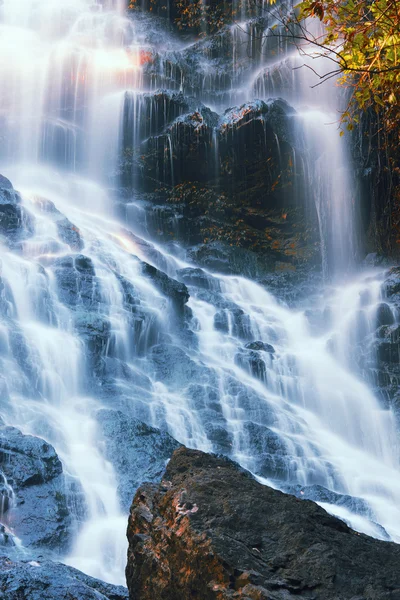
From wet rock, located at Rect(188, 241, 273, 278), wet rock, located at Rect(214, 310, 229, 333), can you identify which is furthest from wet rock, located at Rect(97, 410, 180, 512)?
wet rock, located at Rect(188, 241, 273, 278)

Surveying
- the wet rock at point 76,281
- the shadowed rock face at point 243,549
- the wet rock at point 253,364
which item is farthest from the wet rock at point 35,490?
the wet rock at point 253,364

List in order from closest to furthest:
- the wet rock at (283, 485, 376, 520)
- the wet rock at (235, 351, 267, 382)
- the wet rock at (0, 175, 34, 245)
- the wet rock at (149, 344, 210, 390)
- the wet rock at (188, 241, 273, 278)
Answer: the wet rock at (283, 485, 376, 520), the wet rock at (149, 344, 210, 390), the wet rock at (235, 351, 267, 382), the wet rock at (0, 175, 34, 245), the wet rock at (188, 241, 273, 278)

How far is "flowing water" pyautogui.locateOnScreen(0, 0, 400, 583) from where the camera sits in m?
10.0

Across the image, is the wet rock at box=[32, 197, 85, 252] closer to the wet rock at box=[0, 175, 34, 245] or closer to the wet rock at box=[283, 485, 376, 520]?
the wet rock at box=[0, 175, 34, 245]

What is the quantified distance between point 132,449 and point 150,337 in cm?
466

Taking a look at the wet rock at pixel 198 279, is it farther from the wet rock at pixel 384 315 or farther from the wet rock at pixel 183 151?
the wet rock at pixel 384 315

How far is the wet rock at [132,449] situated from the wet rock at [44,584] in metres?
3.78

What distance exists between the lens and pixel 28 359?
1116 centimetres

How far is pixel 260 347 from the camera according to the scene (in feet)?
48.4

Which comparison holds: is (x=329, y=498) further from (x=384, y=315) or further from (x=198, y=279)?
(x=198, y=279)

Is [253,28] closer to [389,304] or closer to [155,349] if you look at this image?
[389,304]

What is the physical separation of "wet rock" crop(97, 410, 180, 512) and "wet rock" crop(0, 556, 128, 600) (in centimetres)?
378

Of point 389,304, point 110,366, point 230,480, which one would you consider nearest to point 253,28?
point 389,304

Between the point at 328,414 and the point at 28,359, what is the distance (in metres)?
6.88
